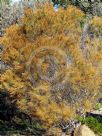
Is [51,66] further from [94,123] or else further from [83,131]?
[94,123]

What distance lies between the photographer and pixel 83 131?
76.5 feet

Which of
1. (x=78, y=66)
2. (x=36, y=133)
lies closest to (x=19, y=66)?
(x=78, y=66)

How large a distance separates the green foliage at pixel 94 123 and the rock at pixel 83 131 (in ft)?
2.40

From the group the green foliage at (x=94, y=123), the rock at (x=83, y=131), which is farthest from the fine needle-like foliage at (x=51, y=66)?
the green foliage at (x=94, y=123)

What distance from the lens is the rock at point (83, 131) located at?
23.2 m

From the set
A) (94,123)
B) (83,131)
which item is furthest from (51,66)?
(94,123)

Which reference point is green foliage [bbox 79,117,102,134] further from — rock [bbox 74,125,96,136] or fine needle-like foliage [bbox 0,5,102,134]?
fine needle-like foliage [bbox 0,5,102,134]

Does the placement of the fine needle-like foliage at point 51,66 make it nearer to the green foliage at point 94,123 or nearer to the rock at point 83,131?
the rock at point 83,131

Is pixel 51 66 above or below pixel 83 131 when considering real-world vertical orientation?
above

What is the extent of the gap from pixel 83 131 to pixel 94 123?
2.27 metres

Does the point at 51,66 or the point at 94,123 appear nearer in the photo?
the point at 51,66

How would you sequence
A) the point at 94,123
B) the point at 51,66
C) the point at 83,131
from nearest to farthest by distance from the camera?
the point at 51,66 < the point at 83,131 < the point at 94,123

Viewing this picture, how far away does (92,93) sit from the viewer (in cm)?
2198

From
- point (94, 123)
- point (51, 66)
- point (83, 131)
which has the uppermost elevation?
point (51, 66)
